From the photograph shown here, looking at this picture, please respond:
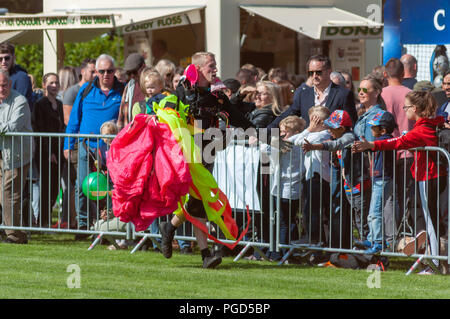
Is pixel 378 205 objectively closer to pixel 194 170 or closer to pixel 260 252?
pixel 260 252

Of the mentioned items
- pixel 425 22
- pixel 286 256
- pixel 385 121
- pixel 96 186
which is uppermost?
pixel 425 22

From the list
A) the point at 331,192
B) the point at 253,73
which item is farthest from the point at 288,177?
the point at 253,73

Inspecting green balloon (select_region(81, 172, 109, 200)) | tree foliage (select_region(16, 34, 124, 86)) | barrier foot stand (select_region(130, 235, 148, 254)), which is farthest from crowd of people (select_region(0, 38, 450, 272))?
tree foliage (select_region(16, 34, 124, 86))

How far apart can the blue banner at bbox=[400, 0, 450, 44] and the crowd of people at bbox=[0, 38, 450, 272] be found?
109cm

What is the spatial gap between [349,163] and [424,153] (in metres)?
0.78

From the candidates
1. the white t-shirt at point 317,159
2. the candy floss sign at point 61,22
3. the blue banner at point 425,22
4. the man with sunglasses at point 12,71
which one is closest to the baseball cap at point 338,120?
the white t-shirt at point 317,159

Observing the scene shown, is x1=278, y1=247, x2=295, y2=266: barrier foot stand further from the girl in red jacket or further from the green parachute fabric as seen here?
the girl in red jacket

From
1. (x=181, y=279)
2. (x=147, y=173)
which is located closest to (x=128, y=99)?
(x=147, y=173)

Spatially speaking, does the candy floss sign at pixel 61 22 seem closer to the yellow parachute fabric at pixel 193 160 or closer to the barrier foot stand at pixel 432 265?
the yellow parachute fabric at pixel 193 160

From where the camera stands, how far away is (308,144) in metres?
10.5

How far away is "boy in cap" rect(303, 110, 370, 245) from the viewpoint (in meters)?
10.6

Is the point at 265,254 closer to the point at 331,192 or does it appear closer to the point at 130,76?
the point at 331,192

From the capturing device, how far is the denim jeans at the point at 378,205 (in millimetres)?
10680
